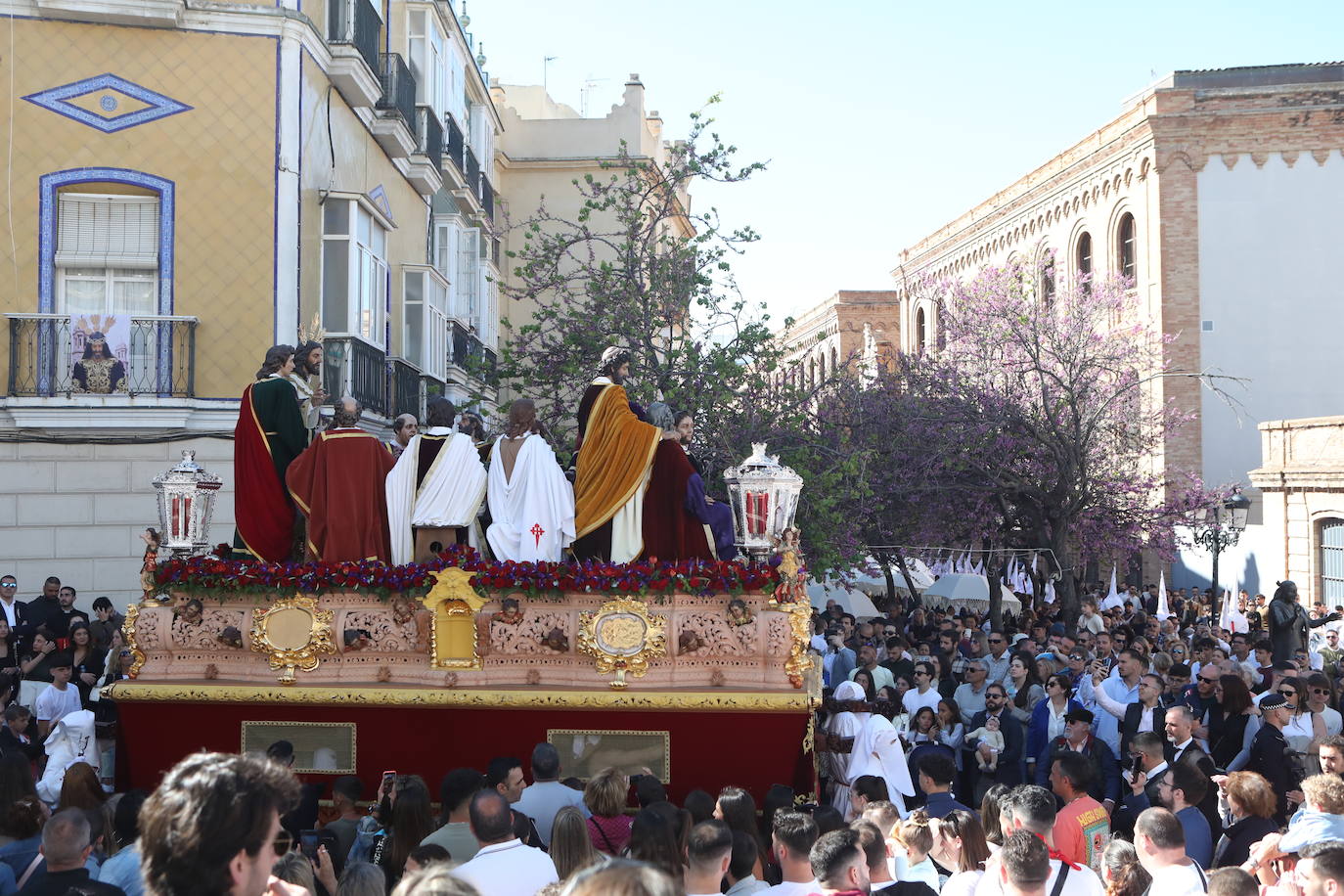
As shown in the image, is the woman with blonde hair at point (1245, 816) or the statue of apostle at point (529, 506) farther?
the statue of apostle at point (529, 506)

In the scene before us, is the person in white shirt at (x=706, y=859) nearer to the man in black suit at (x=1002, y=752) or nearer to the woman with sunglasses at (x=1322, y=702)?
the man in black suit at (x=1002, y=752)

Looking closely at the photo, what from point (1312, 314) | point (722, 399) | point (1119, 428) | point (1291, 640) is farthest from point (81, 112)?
point (1312, 314)

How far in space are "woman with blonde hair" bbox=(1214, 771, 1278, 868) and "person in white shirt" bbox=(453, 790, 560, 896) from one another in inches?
129

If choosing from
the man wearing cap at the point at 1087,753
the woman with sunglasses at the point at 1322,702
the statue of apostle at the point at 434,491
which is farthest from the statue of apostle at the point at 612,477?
the woman with sunglasses at the point at 1322,702

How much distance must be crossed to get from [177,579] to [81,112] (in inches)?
299

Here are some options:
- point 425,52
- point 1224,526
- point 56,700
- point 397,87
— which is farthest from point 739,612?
point 1224,526

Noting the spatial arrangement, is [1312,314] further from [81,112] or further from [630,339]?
[81,112]

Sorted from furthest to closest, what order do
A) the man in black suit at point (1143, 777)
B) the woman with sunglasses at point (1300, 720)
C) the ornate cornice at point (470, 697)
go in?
1. the woman with sunglasses at point (1300, 720)
2. the ornate cornice at point (470, 697)
3. the man in black suit at point (1143, 777)

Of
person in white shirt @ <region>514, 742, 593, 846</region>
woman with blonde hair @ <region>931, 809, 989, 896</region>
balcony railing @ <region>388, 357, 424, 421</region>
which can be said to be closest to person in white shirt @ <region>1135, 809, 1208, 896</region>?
woman with blonde hair @ <region>931, 809, 989, 896</region>

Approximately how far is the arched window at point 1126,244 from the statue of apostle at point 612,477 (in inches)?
1004

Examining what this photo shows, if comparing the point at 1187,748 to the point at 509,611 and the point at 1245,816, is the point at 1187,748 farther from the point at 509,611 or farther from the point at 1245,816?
the point at 509,611

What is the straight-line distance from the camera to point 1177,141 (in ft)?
98.2

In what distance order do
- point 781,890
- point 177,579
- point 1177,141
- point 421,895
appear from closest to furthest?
point 421,895 < point 781,890 < point 177,579 < point 1177,141

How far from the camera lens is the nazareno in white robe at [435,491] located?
29.5ft
